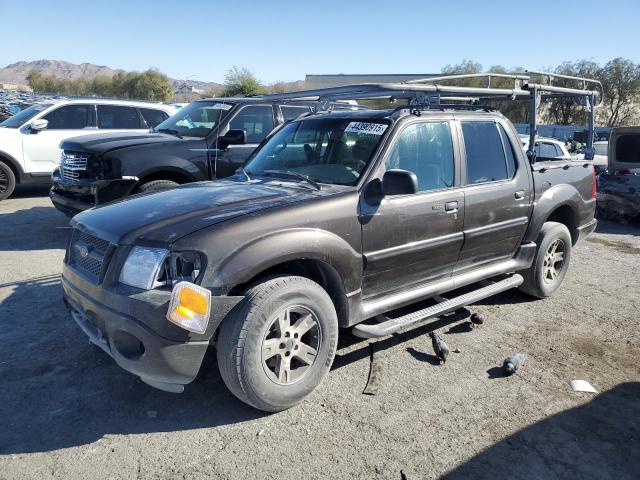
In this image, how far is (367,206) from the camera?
364 centimetres

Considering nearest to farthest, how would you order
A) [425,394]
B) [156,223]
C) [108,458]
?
[108,458], [156,223], [425,394]

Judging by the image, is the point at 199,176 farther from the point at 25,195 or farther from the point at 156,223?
the point at 25,195

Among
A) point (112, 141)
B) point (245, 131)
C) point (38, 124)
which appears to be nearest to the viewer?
point (112, 141)

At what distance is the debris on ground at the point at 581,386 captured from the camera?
3.66 meters

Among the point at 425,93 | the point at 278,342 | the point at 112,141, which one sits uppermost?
the point at 425,93

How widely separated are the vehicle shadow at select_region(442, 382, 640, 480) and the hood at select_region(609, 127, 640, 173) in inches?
296

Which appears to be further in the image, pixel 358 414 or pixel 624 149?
pixel 624 149

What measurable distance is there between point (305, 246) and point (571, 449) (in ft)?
6.37

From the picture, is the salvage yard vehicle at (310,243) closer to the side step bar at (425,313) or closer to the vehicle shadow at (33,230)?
the side step bar at (425,313)

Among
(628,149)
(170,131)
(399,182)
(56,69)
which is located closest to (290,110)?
(170,131)

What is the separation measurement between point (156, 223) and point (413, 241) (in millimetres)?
1865

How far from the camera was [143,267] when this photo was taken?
9.66 ft

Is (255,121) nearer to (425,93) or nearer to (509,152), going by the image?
(425,93)

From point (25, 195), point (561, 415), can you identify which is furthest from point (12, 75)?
point (561, 415)
